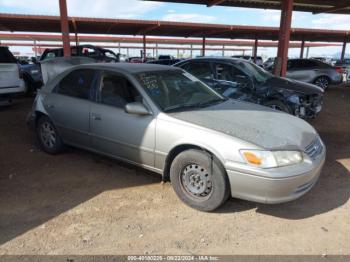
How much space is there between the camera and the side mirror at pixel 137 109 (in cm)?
384

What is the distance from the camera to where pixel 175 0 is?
1139 cm

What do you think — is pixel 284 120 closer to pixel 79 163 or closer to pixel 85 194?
pixel 85 194

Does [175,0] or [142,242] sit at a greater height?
[175,0]

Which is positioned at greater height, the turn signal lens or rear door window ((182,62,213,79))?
rear door window ((182,62,213,79))

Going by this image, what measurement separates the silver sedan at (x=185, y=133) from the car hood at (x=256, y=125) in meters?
0.01

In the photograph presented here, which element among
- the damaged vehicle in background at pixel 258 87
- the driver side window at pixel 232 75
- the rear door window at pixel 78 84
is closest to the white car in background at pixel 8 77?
the rear door window at pixel 78 84

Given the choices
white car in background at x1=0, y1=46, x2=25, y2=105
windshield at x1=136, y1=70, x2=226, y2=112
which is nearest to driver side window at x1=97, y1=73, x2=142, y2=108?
windshield at x1=136, y1=70, x2=226, y2=112

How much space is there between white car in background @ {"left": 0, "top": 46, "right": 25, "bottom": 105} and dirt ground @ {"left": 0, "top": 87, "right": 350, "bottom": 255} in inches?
180

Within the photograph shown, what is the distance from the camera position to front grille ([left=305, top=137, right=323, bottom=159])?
3471 millimetres

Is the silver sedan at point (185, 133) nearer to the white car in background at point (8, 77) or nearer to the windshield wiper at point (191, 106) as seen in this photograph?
the windshield wiper at point (191, 106)

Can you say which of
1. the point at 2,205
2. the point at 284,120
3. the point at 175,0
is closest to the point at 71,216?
the point at 2,205

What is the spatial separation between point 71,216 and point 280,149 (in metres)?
2.30

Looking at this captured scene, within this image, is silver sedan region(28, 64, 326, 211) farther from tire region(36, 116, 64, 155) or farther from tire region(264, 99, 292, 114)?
tire region(264, 99, 292, 114)

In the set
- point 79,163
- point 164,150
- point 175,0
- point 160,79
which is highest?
point 175,0
